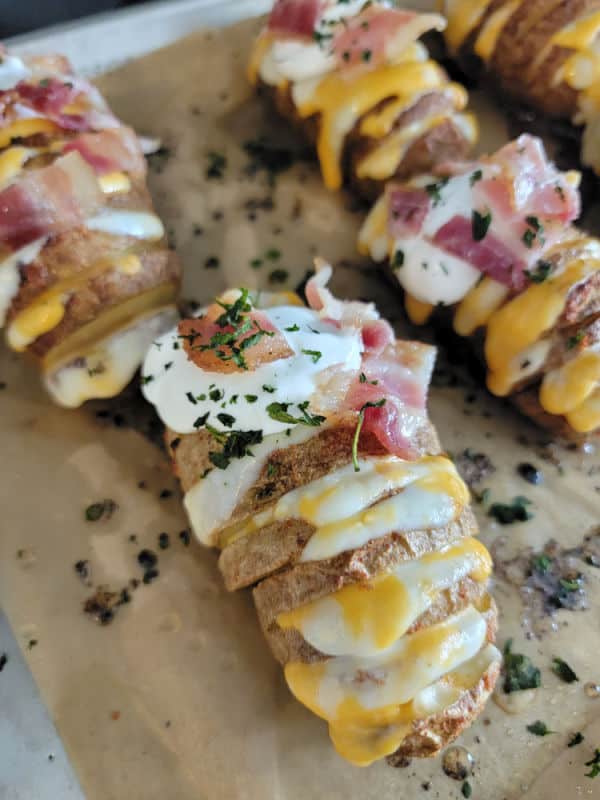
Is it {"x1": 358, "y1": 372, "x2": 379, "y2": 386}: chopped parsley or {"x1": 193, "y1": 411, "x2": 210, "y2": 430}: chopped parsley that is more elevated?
{"x1": 358, "y1": 372, "x2": 379, "y2": 386}: chopped parsley

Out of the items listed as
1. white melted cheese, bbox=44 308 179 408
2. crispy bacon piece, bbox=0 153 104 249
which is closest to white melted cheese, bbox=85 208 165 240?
crispy bacon piece, bbox=0 153 104 249

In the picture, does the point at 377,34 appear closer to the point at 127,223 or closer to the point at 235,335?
the point at 127,223

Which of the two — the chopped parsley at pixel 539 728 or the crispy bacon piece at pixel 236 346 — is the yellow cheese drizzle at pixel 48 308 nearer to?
the crispy bacon piece at pixel 236 346

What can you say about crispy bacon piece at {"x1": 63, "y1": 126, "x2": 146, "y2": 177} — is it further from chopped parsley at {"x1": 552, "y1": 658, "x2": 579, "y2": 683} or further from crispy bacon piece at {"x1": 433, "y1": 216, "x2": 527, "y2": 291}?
chopped parsley at {"x1": 552, "y1": 658, "x2": 579, "y2": 683}

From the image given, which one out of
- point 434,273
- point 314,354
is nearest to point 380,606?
point 314,354

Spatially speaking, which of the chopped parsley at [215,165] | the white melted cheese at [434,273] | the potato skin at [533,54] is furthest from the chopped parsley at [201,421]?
the potato skin at [533,54]

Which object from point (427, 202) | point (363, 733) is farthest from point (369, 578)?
point (427, 202)
